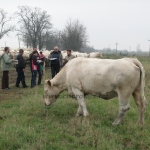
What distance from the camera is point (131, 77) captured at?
593 centimetres

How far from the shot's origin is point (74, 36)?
6159cm

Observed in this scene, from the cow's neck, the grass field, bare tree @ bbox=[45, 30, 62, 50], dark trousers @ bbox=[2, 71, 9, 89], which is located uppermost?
bare tree @ bbox=[45, 30, 62, 50]

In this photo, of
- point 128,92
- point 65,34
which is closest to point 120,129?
point 128,92

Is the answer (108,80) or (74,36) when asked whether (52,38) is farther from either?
(108,80)

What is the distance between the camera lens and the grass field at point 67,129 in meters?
4.81

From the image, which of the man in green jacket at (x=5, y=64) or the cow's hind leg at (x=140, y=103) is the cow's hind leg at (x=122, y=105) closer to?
the cow's hind leg at (x=140, y=103)

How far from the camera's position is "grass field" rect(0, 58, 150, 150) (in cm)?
481

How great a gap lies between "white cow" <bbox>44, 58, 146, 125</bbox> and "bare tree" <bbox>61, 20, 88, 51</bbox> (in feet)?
177

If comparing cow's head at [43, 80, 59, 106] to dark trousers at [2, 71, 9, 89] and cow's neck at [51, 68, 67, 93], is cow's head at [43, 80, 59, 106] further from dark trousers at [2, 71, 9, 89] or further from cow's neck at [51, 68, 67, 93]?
dark trousers at [2, 71, 9, 89]

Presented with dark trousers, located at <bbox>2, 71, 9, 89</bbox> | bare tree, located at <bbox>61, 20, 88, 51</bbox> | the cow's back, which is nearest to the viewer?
the cow's back

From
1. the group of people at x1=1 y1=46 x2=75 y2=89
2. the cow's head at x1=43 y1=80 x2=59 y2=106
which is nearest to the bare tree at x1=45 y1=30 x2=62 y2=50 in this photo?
the group of people at x1=1 y1=46 x2=75 y2=89

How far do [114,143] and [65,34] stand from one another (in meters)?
59.7

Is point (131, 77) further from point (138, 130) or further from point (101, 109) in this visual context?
point (101, 109)

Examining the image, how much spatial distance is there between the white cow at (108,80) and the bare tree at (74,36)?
5388cm
